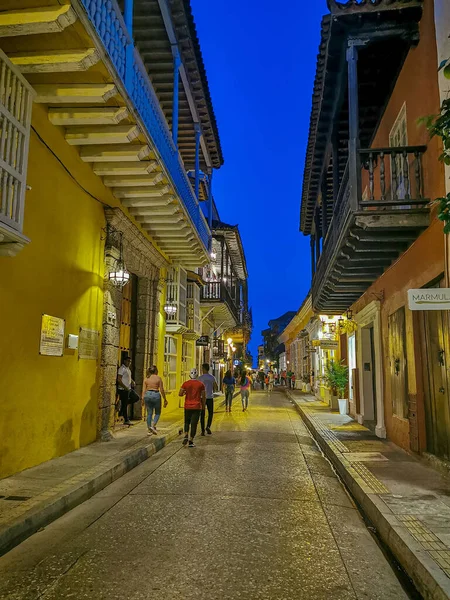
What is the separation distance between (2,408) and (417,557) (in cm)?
503

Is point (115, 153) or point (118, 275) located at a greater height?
point (115, 153)

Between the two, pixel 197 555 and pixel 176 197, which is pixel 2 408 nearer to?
pixel 197 555

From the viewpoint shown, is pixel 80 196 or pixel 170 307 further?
pixel 170 307

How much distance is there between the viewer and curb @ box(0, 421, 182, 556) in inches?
181

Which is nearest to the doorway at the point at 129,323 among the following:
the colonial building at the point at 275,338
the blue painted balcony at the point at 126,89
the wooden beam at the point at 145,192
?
the blue painted balcony at the point at 126,89

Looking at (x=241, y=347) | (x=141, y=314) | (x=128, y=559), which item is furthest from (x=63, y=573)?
(x=241, y=347)

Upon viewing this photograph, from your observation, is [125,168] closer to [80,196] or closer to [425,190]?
[80,196]

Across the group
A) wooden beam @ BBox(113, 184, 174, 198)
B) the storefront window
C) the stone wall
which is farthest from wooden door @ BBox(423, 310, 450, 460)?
the storefront window

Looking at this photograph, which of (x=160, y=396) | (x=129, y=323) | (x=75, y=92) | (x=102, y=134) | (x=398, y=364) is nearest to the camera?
(x=75, y=92)

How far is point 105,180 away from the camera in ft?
32.9

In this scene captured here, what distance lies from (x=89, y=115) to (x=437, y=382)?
6572 mm

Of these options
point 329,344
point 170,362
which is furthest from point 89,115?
point 329,344

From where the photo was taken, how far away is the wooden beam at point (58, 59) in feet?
19.3

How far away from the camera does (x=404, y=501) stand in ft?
18.6
